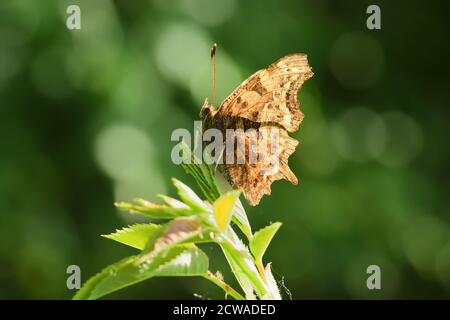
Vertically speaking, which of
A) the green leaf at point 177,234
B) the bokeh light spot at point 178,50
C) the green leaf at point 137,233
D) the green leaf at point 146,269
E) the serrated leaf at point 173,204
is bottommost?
the green leaf at point 146,269

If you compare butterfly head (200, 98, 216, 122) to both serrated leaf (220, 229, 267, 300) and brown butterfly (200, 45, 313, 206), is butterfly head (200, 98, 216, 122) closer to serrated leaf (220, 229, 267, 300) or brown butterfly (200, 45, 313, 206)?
brown butterfly (200, 45, 313, 206)

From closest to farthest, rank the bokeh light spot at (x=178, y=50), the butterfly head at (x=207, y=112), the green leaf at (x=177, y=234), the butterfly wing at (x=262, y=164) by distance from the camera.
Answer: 1. the green leaf at (x=177, y=234)
2. the butterfly wing at (x=262, y=164)
3. the butterfly head at (x=207, y=112)
4. the bokeh light spot at (x=178, y=50)

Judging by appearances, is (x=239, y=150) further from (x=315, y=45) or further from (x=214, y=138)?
(x=315, y=45)

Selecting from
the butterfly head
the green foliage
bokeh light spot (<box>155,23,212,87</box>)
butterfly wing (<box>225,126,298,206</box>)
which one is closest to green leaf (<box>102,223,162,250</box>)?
the green foliage

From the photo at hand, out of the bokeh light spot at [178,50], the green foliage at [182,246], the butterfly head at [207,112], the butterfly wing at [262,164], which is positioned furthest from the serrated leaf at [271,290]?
the bokeh light spot at [178,50]

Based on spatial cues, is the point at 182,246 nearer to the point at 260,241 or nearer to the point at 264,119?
the point at 260,241

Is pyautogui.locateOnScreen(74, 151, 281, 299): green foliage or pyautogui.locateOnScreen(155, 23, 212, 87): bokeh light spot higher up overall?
pyautogui.locateOnScreen(155, 23, 212, 87): bokeh light spot

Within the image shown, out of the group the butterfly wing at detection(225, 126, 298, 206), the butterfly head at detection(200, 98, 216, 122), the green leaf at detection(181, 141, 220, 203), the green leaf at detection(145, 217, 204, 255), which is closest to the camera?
the green leaf at detection(145, 217, 204, 255)

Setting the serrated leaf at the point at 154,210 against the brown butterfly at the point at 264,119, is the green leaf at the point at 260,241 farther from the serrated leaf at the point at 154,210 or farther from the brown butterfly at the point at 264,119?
the brown butterfly at the point at 264,119
